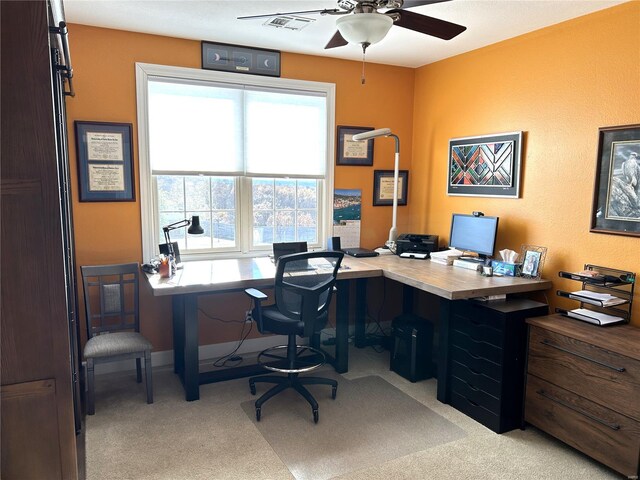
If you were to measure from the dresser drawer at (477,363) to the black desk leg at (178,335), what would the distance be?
1.86m

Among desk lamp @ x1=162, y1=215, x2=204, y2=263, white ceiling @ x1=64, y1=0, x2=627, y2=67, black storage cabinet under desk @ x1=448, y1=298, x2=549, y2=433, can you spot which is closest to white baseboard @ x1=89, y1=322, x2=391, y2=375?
desk lamp @ x1=162, y1=215, x2=204, y2=263

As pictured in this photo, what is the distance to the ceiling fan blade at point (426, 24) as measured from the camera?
2299 mm

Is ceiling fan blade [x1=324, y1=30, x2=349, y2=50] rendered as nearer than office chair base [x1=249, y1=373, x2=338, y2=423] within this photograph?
Yes

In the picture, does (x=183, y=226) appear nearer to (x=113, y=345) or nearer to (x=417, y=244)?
(x=113, y=345)

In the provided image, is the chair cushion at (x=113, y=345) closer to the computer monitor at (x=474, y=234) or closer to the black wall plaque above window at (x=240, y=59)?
the black wall plaque above window at (x=240, y=59)

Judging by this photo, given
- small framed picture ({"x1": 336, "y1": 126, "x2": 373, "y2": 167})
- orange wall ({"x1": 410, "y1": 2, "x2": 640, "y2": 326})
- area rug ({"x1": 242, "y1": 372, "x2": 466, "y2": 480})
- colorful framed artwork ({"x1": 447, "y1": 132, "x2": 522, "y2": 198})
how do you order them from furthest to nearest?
1. small framed picture ({"x1": 336, "y1": 126, "x2": 373, "y2": 167})
2. colorful framed artwork ({"x1": 447, "y1": 132, "x2": 522, "y2": 198})
3. orange wall ({"x1": 410, "y1": 2, "x2": 640, "y2": 326})
4. area rug ({"x1": 242, "y1": 372, "x2": 466, "y2": 480})

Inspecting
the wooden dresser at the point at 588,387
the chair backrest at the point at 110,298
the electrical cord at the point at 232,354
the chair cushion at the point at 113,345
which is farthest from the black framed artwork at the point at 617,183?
the chair backrest at the point at 110,298

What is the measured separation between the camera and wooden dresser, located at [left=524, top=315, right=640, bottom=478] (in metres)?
2.24

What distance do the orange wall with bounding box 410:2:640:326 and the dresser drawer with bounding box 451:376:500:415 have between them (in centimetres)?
79

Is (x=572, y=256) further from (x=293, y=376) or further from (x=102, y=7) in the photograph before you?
(x=102, y=7)

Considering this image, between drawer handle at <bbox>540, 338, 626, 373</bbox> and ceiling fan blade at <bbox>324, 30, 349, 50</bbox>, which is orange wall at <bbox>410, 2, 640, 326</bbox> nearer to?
drawer handle at <bbox>540, 338, 626, 373</bbox>

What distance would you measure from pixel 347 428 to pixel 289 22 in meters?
2.61

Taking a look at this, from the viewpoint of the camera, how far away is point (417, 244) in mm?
3902

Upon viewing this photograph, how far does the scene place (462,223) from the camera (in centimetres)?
366
